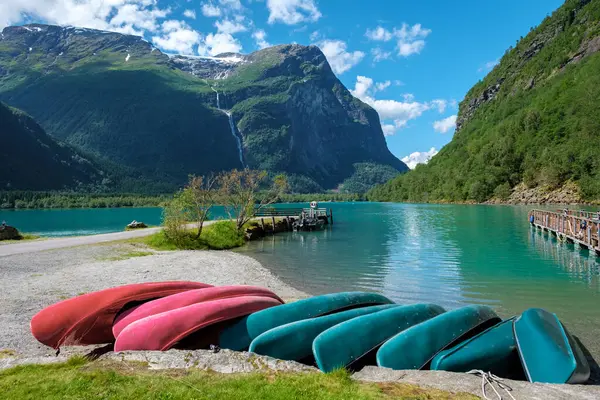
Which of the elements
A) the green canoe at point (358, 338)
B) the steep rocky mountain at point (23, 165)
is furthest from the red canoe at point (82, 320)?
the steep rocky mountain at point (23, 165)

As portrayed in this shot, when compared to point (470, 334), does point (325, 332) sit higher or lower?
higher

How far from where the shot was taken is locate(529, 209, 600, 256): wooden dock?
87.2 feet

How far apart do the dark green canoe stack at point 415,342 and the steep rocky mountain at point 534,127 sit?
94752mm

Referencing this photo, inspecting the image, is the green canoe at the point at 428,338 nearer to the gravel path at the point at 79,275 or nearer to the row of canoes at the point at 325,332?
the row of canoes at the point at 325,332

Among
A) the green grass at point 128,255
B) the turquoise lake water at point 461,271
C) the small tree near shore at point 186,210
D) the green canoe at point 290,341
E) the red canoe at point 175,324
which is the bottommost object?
the turquoise lake water at point 461,271

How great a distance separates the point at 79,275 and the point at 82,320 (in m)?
9.07

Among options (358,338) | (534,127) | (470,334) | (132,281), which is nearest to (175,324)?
(358,338)

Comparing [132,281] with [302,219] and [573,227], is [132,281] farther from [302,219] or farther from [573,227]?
[302,219]

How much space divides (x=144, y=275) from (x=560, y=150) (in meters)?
115

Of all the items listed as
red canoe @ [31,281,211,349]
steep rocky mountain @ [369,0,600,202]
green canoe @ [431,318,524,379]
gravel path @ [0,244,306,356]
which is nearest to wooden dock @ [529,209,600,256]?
gravel path @ [0,244,306,356]

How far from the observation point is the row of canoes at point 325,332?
21.4ft

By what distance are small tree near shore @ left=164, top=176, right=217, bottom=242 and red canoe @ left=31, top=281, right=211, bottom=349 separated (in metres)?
21.3

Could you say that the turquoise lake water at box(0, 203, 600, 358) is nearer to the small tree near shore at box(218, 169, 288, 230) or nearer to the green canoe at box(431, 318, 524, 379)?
the green canoe at box(431, 318, 524, 379)

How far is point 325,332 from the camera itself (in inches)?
268
